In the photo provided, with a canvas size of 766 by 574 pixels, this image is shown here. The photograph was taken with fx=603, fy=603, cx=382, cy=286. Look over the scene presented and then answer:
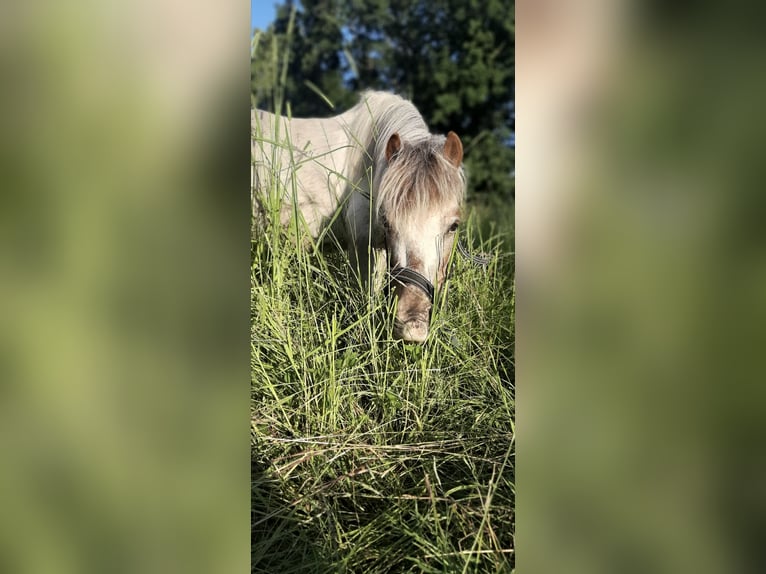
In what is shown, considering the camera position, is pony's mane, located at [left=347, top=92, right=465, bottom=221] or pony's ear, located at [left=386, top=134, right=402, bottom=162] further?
pony's ear, located at [left=386, top=134, right=402, bottom=162]

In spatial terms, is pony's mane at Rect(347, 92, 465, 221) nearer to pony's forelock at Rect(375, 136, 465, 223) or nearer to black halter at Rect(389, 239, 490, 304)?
pony's forelock at Rect(375, 136, 465, 223)

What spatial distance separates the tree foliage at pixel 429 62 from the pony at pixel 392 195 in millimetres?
4542

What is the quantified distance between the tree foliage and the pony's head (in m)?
4.80

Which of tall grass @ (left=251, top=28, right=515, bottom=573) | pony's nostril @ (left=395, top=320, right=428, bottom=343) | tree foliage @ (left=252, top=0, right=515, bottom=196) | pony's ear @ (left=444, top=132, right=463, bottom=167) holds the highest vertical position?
tree foliage @ (left=252, top=0, right=515, bottom=196)

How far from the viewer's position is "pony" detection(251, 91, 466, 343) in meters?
1.14

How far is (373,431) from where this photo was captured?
0.83m

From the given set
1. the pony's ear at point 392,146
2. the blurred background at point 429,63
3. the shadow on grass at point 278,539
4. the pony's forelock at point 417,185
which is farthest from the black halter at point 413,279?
the blurred background at point 429,63

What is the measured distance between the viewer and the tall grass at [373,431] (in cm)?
66
